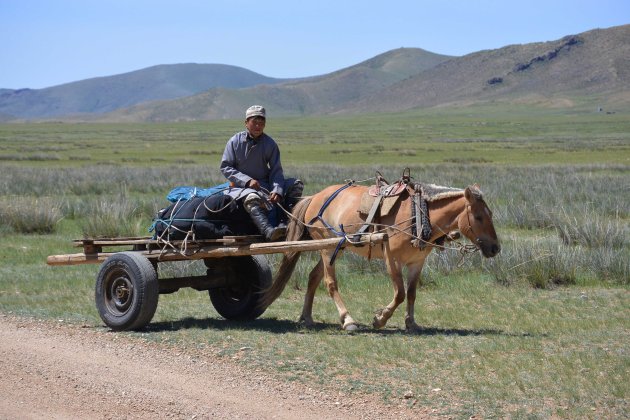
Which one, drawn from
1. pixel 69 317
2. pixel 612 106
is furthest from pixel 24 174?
pixel 612 106

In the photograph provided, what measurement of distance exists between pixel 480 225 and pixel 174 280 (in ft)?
12.7

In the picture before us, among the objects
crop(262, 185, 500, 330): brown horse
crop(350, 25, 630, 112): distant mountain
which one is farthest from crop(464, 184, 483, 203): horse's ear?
crop(350, 25, 630, 112): distant mountain

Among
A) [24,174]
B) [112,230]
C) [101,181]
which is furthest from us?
[24,174]

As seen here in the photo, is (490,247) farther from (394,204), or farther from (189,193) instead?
(189,193)

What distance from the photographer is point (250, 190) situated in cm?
1017

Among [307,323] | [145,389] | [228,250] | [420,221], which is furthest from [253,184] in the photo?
[145,389]

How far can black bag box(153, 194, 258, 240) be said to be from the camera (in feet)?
34.1

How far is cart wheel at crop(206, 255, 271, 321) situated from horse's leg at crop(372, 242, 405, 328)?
1.75 m

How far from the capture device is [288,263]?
10750 millimetres

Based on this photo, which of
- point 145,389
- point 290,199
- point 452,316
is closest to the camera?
point 145,389

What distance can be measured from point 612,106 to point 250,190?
144 meters

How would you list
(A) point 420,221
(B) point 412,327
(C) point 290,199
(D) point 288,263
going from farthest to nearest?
(C) point 290,199 → (D) point 288,263 → (B) point 412,327 → (A) point 420,221

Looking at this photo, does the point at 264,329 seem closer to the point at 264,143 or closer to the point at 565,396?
the point at 264,143

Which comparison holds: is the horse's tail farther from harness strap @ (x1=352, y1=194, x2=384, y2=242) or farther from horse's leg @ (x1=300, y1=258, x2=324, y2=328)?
harness strap @ (x1=352, y1=194, x2=384, y2=242)
